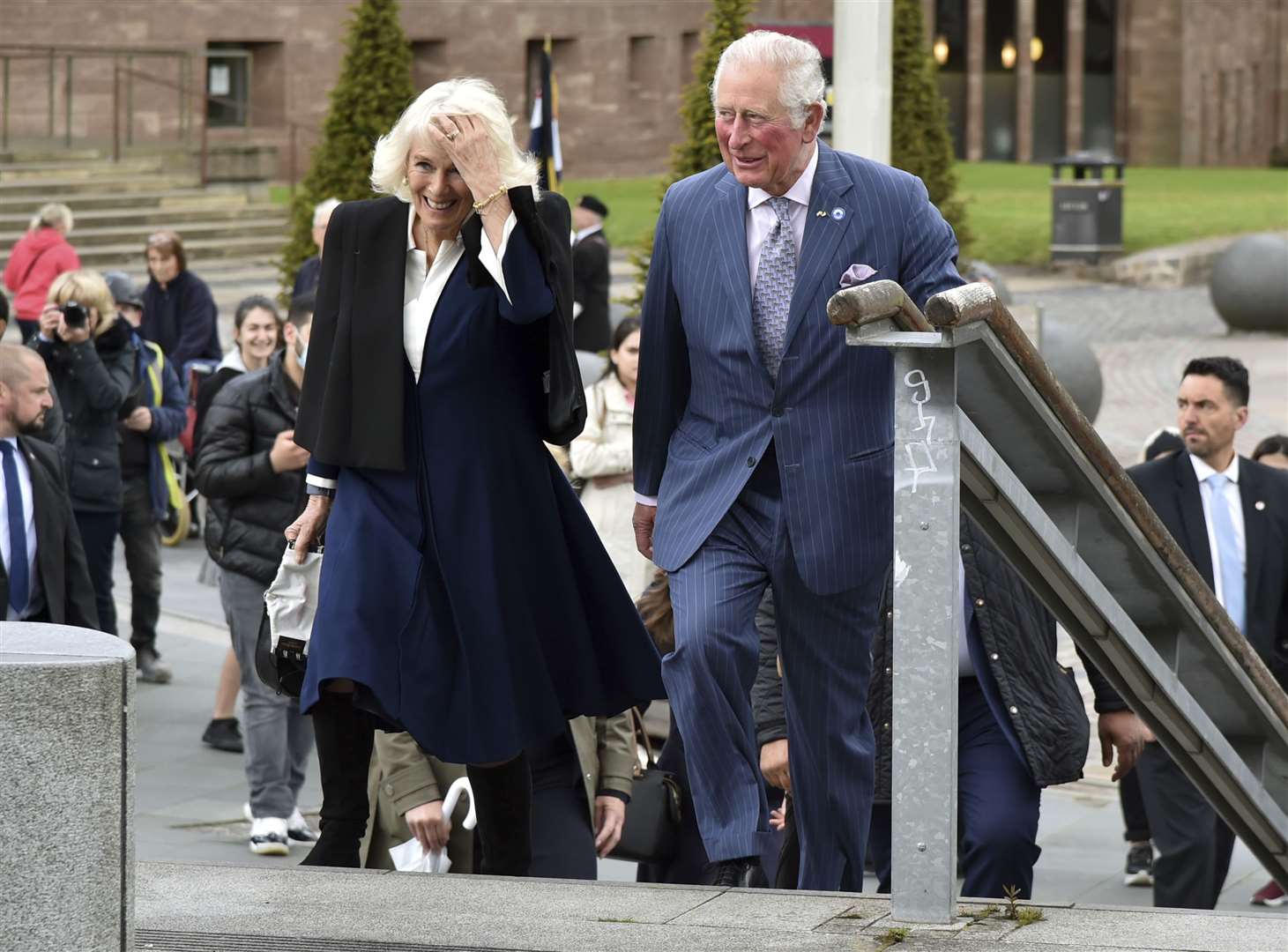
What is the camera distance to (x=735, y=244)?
5.04 meters

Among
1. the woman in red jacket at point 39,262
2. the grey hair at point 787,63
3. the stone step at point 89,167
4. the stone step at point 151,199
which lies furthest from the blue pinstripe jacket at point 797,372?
the stone step at point 89,167

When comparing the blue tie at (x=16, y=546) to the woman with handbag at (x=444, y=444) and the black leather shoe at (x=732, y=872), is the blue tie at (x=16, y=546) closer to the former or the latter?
the woman with handbag at (x=444, y=444)

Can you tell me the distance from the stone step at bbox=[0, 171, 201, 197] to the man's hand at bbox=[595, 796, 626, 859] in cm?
2355

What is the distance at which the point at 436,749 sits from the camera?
15.8 feet

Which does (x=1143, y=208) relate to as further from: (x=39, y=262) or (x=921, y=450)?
(x=921, y=450)

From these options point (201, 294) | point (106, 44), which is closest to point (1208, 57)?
point (106, 44)

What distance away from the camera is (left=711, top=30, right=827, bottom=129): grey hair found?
4.90 m

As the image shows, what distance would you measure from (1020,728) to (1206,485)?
7.30ft

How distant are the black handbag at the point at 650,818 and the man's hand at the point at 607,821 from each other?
1.04ft

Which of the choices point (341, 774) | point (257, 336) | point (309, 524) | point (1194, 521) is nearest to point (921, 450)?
point (309, 524)

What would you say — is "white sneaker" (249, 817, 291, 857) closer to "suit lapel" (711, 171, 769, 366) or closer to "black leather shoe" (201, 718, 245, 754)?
"black leather shoe" (201, 718, 245, 754)

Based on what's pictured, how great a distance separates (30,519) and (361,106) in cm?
1136

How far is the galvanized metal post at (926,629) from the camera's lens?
4.04m

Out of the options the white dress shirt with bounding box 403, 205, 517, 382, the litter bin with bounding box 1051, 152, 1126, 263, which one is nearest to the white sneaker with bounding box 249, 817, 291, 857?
the white dress shirt with bounding box 403, 205, 517, 382
